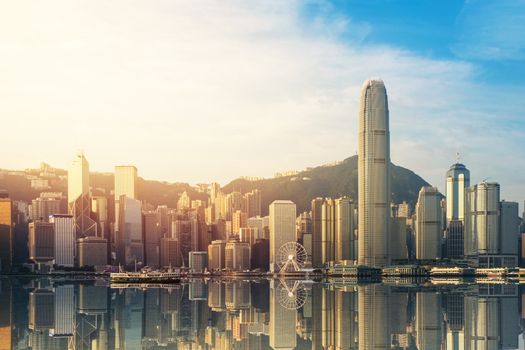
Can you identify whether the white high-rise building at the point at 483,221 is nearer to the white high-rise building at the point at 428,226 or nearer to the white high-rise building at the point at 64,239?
the white high-rise building at the point at 428,226

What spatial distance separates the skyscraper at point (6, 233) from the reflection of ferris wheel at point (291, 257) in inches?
2529

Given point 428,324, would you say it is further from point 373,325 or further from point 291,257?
point 291,257

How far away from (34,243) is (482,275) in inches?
4195

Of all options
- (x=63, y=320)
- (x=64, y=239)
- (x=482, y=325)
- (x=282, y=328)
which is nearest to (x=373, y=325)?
(x=282, y=328)

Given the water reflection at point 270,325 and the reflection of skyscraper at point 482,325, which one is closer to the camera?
the reflection of skyscraper at point 482,325

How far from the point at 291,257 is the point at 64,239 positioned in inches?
2355

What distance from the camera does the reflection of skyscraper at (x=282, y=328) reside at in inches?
1383

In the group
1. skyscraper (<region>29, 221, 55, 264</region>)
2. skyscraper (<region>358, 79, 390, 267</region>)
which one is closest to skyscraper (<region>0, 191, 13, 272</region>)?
skyscraper (<region>29, 221, 55, 264</region>)

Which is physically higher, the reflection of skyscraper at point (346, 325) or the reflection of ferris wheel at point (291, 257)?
the reflection of skyscraper at point (346, 325)

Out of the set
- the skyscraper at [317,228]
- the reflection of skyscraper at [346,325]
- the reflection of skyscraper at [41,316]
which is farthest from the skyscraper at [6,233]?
the reflection of skyscraper at [346,325]

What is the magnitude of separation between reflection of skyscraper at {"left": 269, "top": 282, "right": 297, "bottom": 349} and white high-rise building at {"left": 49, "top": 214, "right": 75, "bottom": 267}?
13468 centimetres

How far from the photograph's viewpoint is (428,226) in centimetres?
18688

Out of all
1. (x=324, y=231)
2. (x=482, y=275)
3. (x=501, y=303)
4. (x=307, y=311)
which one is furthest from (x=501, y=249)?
(x=307, y=311)

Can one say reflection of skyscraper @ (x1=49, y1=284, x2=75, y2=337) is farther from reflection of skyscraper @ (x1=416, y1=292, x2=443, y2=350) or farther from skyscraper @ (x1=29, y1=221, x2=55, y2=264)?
skyscraper @ (x1=29, y1=221, x2=55, y2=264)
